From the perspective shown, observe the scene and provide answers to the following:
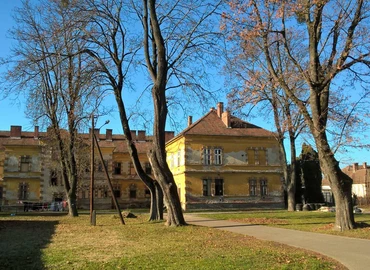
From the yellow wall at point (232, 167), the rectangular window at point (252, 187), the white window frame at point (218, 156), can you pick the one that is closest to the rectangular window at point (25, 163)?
the yellow wall at point (232, 167)

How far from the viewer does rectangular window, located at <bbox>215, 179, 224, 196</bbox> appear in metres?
45.7

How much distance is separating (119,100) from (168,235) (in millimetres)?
11196

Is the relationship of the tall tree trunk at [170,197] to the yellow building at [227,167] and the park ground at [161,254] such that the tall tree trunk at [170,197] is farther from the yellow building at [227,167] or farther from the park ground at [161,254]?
the yellow building at [227,167]

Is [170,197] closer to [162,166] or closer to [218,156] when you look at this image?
[162,166]

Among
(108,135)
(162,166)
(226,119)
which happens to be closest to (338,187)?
(162,166)

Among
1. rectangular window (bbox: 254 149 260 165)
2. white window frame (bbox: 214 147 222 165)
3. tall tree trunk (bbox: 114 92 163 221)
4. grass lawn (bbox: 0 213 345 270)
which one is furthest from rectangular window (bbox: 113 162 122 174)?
grass lawn (bbox: 0 213 345 270)

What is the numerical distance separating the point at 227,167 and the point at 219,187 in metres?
2.54

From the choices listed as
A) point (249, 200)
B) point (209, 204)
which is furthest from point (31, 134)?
point (249, 200)

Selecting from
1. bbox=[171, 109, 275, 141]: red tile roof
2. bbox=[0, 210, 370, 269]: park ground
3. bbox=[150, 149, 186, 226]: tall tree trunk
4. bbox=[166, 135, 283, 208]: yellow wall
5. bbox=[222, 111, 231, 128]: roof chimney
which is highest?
bbox=[222, 111, 231, 128]: roof chimney

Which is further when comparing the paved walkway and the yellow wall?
the yellow wall

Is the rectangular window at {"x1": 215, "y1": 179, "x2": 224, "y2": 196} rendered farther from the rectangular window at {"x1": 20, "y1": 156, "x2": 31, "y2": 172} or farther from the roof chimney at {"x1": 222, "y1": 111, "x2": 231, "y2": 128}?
the rectangular window at {"x1": 20, "y1": 156, "x2": 31, "y2": 172}

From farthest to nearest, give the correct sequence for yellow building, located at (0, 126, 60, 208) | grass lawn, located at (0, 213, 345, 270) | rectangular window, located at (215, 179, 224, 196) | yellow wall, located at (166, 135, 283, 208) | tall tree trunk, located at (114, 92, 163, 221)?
yellow building, located at (0, 126, 60, 208) → rectangular window, located at (215, 179, 224, 196) → yellow wall, located at (166, 135, 283, 208) → tall tree trunk, located at (114, 92, 163, 221) → grass lawn, located at (0, 213, 345, 270)

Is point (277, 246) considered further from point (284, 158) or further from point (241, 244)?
point (284, 158)

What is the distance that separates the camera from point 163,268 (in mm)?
8383
